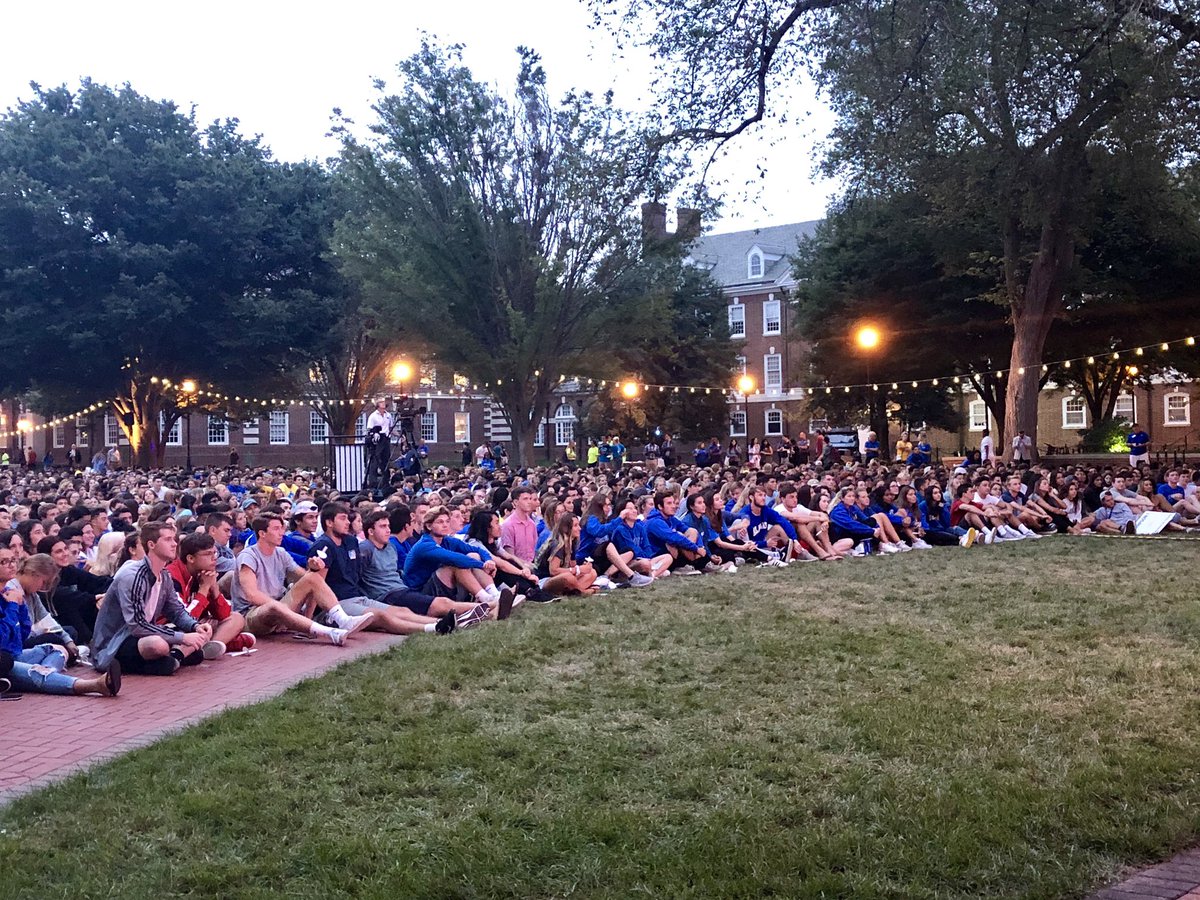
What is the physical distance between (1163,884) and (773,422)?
61415mm

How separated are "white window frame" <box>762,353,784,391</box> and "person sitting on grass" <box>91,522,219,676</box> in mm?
58586

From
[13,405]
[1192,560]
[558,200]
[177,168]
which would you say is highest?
[177,168]

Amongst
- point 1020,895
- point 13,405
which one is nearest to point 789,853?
point 1020,895

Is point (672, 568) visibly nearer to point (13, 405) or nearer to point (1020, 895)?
point (1020, 895)

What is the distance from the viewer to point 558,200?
106 ft

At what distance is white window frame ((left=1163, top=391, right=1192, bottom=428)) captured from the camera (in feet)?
Answer: 191

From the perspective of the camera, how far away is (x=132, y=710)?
732 centimetres

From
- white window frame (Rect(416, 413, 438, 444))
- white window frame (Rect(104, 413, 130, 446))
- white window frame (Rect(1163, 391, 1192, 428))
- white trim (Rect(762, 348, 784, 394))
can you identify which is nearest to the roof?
white trim (Rect(762, 348, 784, 394))

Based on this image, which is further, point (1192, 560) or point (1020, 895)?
point (1192, 560)

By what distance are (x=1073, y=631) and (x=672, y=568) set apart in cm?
597

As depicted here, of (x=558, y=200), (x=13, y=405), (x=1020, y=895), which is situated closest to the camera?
(x=1020, y=895)

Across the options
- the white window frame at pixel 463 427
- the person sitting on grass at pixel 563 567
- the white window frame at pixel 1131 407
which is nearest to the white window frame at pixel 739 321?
the white window frame at pixel 463 427

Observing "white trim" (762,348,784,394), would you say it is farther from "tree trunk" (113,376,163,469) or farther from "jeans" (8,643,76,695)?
"jeans" (8,643,76,695)

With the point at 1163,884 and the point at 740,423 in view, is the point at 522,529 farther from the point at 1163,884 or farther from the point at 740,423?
the point at 740,423
